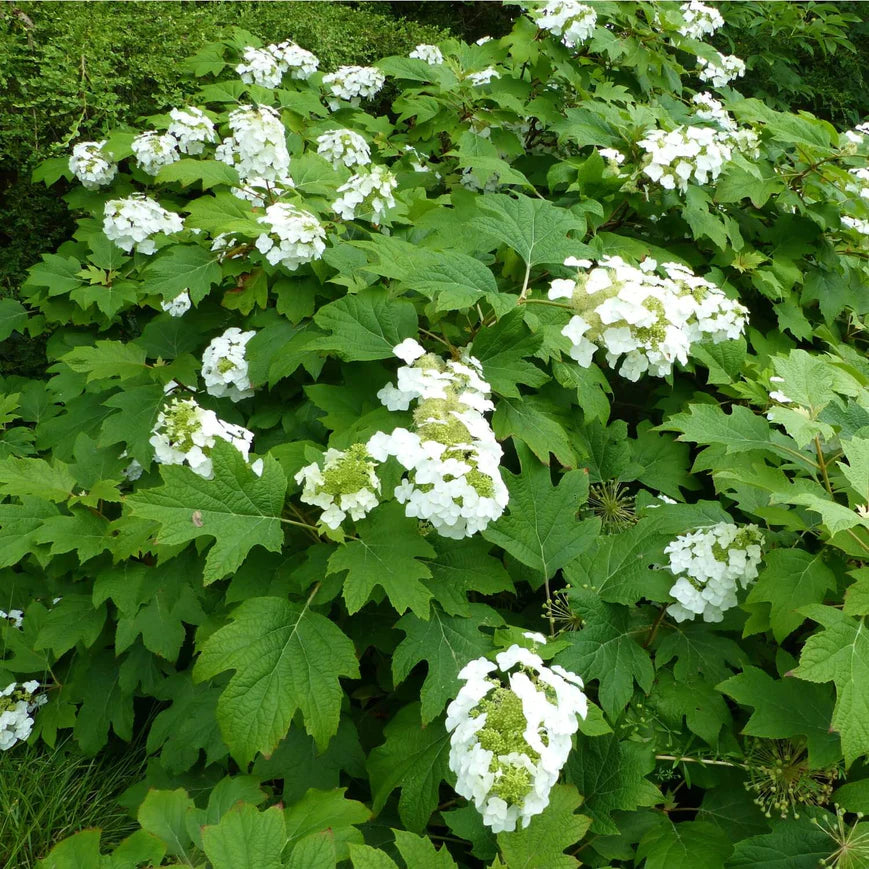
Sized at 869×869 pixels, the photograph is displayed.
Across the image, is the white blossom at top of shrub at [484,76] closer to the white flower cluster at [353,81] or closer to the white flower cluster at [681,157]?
the white flower cluster at [353,81]

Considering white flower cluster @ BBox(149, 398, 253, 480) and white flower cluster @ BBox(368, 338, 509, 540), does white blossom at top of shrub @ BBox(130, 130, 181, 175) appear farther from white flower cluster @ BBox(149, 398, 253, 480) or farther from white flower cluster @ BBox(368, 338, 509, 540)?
white flower cluster @ BBox(368, 338, 509, 540)

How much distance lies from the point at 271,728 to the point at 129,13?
15.2ft

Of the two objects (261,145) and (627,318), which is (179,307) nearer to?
(261,145)

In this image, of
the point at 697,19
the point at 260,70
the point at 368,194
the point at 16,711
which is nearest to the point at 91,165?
the point at 260,70

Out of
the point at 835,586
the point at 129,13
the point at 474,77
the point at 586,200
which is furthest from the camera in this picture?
the point at 129,13

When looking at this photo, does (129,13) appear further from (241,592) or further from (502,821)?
(502,821)

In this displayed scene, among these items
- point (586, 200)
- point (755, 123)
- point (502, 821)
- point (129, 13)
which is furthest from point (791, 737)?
point (129, 13)

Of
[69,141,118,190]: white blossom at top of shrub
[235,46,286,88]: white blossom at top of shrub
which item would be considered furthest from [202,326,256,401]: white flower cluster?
[235,46,286,88]: white blossom at top of shrub

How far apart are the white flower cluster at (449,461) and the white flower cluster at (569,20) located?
227 cm

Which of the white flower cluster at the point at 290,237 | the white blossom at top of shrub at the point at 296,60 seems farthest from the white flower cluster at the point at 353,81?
the white flower cluster at the point at 290,237

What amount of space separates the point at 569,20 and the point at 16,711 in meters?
3.57

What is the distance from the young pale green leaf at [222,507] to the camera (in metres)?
1.74

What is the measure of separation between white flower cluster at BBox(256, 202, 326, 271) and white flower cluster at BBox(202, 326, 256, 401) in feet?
0.96

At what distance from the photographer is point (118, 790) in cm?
247
